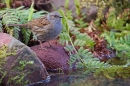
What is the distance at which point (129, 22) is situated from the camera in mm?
8312

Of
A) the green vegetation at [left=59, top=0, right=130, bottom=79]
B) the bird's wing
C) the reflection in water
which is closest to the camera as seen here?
the reflection in water

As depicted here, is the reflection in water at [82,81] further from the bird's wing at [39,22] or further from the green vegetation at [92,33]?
the bird's wing at [39,22]

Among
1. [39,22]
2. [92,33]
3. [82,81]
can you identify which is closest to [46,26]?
[39,22]

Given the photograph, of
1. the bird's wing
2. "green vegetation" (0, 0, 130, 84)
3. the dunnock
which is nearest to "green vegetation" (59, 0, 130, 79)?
"green vegetation" (0, 0, 130, 84)

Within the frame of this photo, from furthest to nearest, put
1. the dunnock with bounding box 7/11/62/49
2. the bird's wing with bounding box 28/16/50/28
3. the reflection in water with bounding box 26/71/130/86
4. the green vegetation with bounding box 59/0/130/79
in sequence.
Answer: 1. the bird's wing with bounding box 28/16/50/28
2. the dunnock with bounding box 7/11/62/49
3. the green vegetation with bounding box 59/0/130/79
4. the reflection in water with bounding box 26/71/130/86

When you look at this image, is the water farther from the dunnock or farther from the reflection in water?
the dunnock

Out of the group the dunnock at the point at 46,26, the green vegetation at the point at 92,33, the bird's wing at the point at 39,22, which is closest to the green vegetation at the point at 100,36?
the green vegetation at the point at 92,33

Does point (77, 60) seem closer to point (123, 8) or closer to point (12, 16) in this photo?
point (12, 16)

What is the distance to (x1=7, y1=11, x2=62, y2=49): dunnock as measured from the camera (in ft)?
20.8

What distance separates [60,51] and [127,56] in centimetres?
113

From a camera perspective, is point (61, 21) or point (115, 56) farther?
point (115, 56)

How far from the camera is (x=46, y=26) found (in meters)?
6.42

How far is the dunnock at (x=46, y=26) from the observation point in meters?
6.33

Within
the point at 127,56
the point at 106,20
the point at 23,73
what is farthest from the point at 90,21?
the point at 23,73
